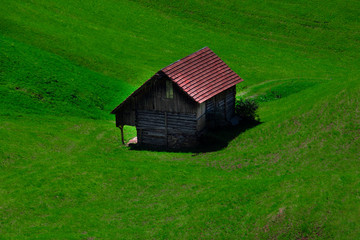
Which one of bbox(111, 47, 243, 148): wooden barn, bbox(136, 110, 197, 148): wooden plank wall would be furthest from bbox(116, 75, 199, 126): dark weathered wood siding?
bbox(136, 110, 197, 148): wooden plank wall

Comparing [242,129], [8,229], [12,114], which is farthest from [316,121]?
[12,114]

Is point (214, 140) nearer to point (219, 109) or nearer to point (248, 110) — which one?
point (219, 109)

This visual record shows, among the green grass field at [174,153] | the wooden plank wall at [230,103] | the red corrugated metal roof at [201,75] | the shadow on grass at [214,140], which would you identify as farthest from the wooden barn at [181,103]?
the green grass field at [174,153]

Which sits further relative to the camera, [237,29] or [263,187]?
[237,29]

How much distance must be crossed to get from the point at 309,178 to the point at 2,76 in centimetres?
3679

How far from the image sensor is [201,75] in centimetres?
4006

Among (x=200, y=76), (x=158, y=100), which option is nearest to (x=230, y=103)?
(x=200, y=76)

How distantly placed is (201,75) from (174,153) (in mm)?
7176

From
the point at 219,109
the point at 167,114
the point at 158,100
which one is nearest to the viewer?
the point at 158,100

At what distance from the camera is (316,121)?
36.0 m

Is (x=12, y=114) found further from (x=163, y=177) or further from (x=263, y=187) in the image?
(x=263, y=187)

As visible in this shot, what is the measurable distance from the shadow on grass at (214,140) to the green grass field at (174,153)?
0.97ft

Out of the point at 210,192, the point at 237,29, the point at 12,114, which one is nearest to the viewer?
the point at 210,192

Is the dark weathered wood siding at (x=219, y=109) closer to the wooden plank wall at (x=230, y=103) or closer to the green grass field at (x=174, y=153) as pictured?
the wooden plank wall at (x=230, y=103)
